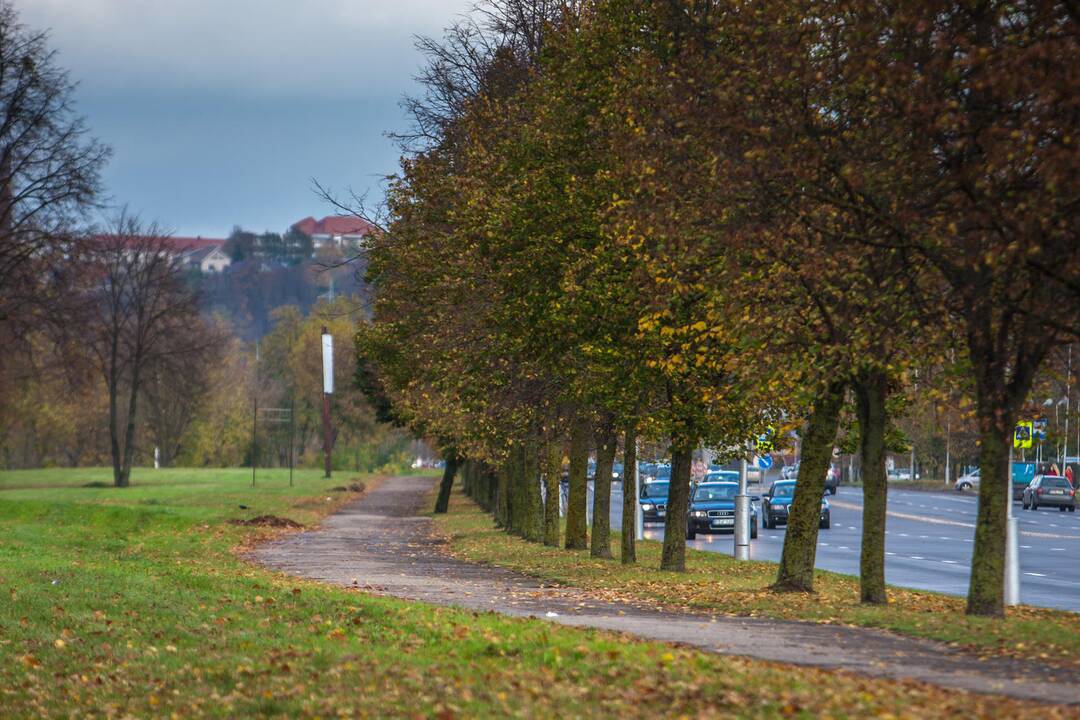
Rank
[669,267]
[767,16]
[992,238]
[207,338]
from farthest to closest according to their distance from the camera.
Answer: [207,338], [669,267], [767,16], [992,238]

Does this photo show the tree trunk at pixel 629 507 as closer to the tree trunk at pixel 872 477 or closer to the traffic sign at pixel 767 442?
the traffic sign at pixel 767 442

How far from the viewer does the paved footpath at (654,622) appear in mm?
12375

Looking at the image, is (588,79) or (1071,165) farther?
(588,79)

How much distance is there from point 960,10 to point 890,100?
1.31m

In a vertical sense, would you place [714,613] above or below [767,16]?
below

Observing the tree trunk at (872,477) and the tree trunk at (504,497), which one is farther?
the tree trunk at (504,497)

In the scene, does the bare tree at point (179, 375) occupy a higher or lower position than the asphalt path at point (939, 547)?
higher

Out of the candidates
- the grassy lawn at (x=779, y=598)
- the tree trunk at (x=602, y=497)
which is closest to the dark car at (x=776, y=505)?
the grassy lawn at (x=779, y=598)

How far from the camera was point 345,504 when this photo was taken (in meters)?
72.0

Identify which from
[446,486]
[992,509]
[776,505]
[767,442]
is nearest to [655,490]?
[776,505]

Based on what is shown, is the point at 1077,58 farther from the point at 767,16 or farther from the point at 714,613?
the point at 714,613

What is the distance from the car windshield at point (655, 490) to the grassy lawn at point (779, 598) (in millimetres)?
17828

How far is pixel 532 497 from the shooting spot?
132 ft

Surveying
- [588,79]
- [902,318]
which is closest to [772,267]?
[902,318]
